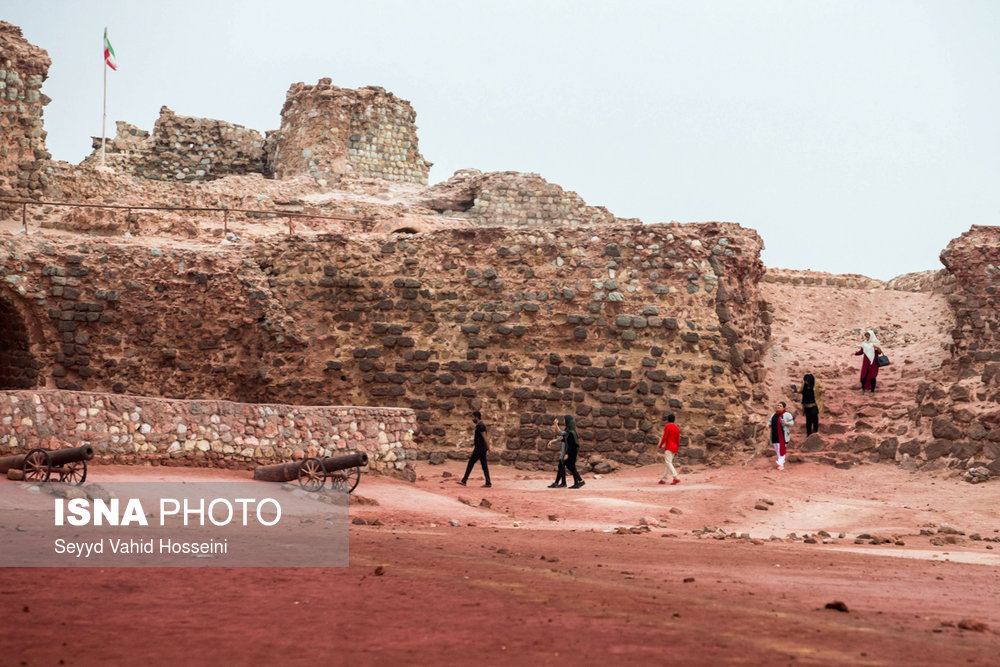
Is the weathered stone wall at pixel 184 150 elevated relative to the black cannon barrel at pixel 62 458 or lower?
elevated

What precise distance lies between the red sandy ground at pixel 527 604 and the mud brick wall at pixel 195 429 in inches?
21.6

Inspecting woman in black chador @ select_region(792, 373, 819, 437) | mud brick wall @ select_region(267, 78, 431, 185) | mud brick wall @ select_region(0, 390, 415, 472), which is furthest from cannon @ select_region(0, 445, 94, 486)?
mud brick wall @ select_region(267, 78, 431, 185)

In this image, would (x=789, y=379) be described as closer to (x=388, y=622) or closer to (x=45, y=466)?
(x=45, y=466)

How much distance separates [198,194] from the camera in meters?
23.4

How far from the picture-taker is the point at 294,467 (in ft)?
40.4

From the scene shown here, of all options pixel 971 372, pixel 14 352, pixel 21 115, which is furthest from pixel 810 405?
pixel 21 115

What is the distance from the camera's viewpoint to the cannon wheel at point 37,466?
1067cm

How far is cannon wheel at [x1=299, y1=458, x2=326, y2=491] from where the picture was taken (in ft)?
40.1

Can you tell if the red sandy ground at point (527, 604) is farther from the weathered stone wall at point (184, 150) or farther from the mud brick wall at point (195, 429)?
the weathered stone wall at point (184, 150)

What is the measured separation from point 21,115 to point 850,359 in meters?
16.6

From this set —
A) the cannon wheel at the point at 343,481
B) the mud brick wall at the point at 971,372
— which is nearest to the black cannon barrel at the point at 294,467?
the cannon wheel at the point at 343,481

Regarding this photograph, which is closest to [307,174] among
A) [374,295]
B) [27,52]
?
[27,52]

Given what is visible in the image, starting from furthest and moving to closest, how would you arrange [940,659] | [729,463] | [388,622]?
1. [729,463]
2. [388,622]
3. [940,659]

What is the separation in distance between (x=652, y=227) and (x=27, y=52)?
12.7 m
